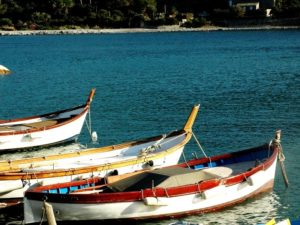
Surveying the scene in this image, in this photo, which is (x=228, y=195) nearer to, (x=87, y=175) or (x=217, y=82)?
(x=87, y=175)

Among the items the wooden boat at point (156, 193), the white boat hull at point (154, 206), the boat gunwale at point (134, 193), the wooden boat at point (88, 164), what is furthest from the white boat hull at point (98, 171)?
the white boat hull at point (154, 206)

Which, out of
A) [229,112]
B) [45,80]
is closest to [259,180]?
[229,112]

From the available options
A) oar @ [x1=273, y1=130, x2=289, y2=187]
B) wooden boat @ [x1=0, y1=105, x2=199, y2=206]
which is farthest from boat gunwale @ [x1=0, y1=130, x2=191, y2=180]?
oar @ [x1=273, y1=130, x2=289, y2=187]

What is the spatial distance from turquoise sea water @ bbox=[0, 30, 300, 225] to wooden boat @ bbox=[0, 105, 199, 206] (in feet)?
3.59

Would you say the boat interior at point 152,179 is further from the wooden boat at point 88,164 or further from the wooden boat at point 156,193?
the wooden boat at point 88,164

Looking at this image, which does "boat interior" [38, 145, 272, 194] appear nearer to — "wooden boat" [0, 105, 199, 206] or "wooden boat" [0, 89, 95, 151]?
"wooden boat" [0, 105, 199, 206]

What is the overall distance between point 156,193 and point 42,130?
43.2 feet

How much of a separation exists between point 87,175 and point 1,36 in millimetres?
181569

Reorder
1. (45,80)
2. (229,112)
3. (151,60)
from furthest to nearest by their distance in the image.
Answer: (151,60)
(45,80)
(229,112)

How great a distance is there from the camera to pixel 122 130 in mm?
36031

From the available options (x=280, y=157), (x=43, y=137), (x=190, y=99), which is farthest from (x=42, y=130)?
(x=190, y=99)

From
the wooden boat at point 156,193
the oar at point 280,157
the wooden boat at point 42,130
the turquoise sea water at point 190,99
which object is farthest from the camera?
the wooden boat at point 42,130

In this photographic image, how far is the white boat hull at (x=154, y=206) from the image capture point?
18859 millimetres

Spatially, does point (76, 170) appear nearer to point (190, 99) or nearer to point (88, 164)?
point (88, 164)
